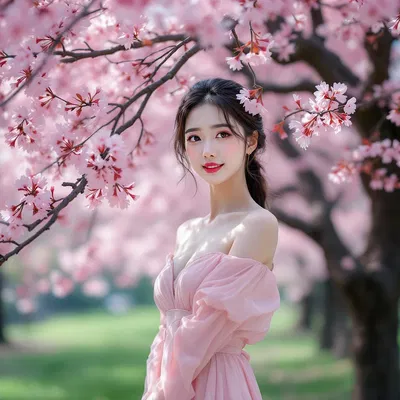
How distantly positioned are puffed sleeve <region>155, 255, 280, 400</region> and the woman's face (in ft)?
1.36

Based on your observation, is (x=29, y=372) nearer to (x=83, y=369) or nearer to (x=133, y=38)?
(x=83, y=369)

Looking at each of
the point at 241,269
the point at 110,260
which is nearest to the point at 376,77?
the point at 241,269

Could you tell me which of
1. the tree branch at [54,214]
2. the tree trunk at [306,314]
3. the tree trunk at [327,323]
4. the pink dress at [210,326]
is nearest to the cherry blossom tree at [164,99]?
the tree branch at [54,214]

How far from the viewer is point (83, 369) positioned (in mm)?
12133

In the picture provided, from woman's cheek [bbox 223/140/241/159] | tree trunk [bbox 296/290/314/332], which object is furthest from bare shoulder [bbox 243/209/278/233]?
tree trunk [bbox 296/290/314/332]

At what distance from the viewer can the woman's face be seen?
104 inches

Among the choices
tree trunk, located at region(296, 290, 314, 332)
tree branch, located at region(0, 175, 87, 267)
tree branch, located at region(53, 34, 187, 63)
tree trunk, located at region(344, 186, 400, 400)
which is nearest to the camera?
tree branch, located at region(0, 175, 87, 267)

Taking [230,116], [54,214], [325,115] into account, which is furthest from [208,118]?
[54,214]

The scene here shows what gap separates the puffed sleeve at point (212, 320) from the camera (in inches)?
92.0

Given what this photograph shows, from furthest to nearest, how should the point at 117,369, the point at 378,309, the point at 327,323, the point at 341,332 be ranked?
the point at 327,323 → the point at 341,332 → the point at 117,369 → the point at 378,309

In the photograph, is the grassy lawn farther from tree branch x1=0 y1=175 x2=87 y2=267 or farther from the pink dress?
tree branch x1=0 y1=175 x2=87 y2=267

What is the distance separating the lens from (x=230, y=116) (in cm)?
266

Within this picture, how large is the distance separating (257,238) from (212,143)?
0.43 meters

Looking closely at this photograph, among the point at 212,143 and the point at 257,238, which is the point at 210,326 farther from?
the point at 212,143
